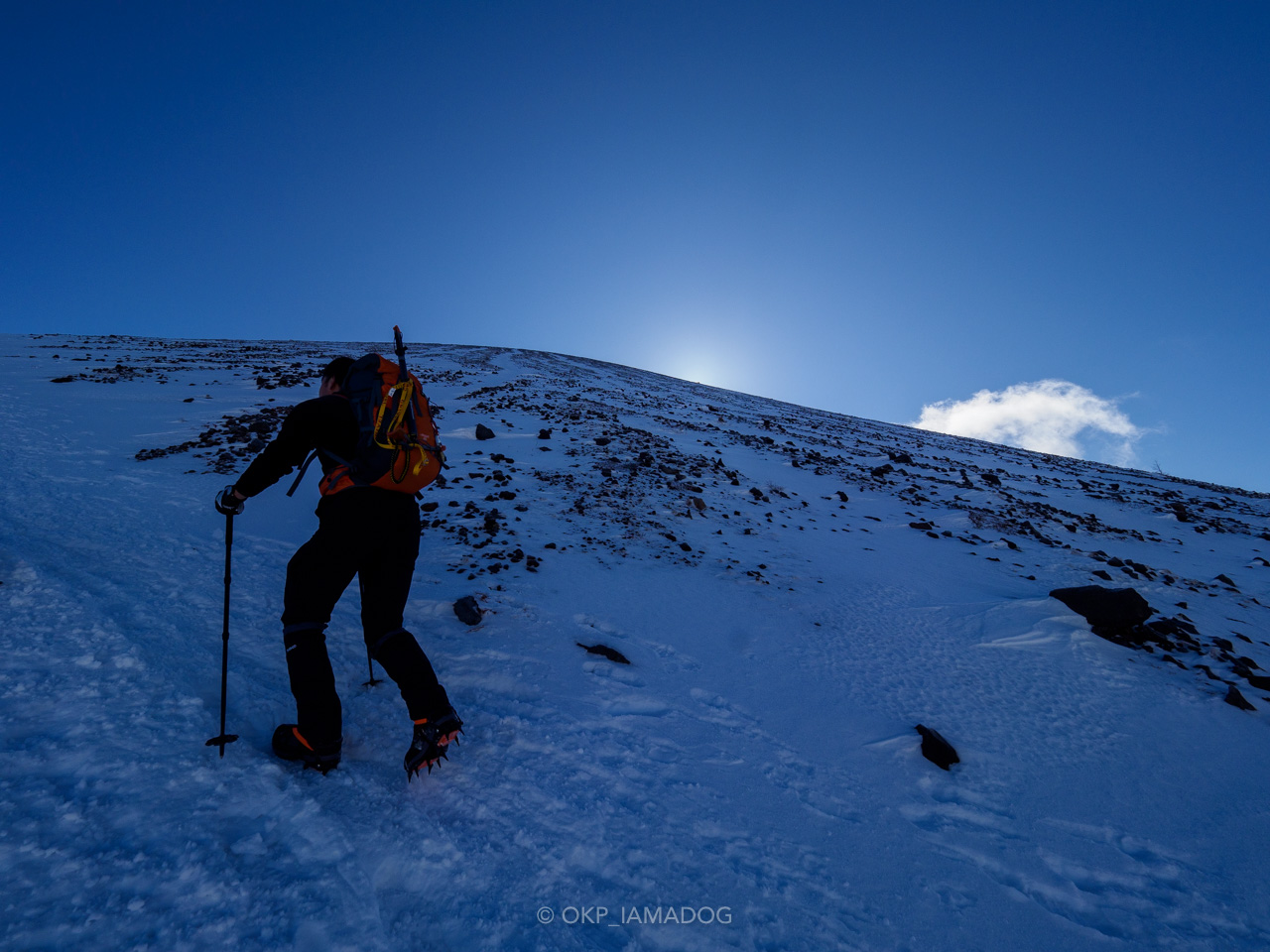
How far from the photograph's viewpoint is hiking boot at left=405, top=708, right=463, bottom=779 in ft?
10.5

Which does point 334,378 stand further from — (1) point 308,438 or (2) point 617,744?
(2) point 617,744

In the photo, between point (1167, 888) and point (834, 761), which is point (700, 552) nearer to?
point (834, 761)

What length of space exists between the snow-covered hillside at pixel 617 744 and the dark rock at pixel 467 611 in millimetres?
195

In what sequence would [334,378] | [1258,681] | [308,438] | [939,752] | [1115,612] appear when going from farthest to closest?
[1115,612] < [1258,681] < [939,752] < [334,378] < [308,438]

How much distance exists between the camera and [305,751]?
3.21 m

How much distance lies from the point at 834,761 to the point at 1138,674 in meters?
4.40

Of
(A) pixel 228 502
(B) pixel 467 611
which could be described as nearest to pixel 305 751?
(A) pixel 228 502

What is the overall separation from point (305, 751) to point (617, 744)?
6.92ft

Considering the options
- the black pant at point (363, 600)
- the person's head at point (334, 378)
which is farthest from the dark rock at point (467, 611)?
the person's head at point (334, 378)

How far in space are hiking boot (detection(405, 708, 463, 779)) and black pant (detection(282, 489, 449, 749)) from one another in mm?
56

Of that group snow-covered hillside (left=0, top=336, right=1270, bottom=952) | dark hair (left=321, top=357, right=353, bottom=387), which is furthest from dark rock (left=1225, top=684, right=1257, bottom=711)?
dark hair (left=321, top=357, right=353, bottom=387)

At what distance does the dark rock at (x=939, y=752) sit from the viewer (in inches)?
164

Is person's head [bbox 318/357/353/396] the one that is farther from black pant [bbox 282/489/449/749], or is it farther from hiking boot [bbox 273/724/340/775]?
hiking boot [bbox 273/724/340/775]

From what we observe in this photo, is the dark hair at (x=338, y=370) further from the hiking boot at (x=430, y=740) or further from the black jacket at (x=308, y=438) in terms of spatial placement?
the hiking boot at (x=430, y=740)
